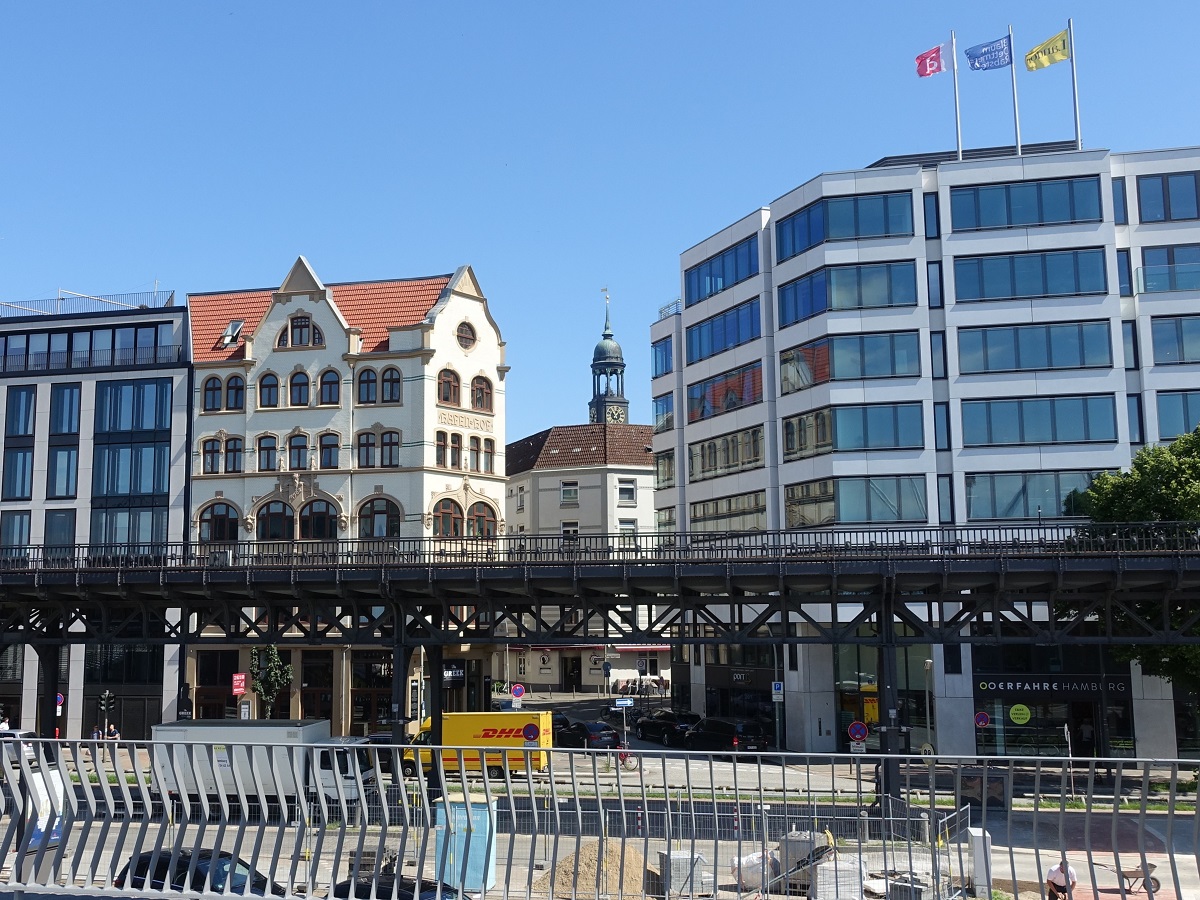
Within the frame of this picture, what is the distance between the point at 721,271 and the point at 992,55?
15636 millimetres

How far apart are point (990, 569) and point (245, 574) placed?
2136 cm

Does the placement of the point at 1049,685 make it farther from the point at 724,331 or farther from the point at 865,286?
the point at 724,331

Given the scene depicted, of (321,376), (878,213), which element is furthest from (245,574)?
(878,213)

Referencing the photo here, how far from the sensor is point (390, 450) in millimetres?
51438

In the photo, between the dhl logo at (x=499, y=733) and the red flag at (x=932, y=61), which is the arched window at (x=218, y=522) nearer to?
the dhl logo at (x=499, y=733)

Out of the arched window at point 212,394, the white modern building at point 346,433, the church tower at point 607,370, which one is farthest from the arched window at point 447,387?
the church tower at point 607,370

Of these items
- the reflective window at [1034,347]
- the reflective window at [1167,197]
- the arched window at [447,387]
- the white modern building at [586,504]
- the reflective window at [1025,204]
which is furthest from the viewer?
the white modern building at [586,504]

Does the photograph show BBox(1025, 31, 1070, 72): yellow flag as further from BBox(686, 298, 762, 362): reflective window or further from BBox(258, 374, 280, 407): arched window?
BBox(258, 374, 280, 407): arched window

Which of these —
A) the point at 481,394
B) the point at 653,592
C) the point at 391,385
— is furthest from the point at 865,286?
the point at 391,385

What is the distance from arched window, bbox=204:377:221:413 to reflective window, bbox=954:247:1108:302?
107 feet

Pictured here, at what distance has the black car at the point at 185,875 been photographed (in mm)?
13578

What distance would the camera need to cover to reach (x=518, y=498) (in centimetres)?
9175

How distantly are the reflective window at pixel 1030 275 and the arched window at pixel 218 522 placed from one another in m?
32.7

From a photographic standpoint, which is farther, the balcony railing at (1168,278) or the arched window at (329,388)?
the arched window at (329,388)
